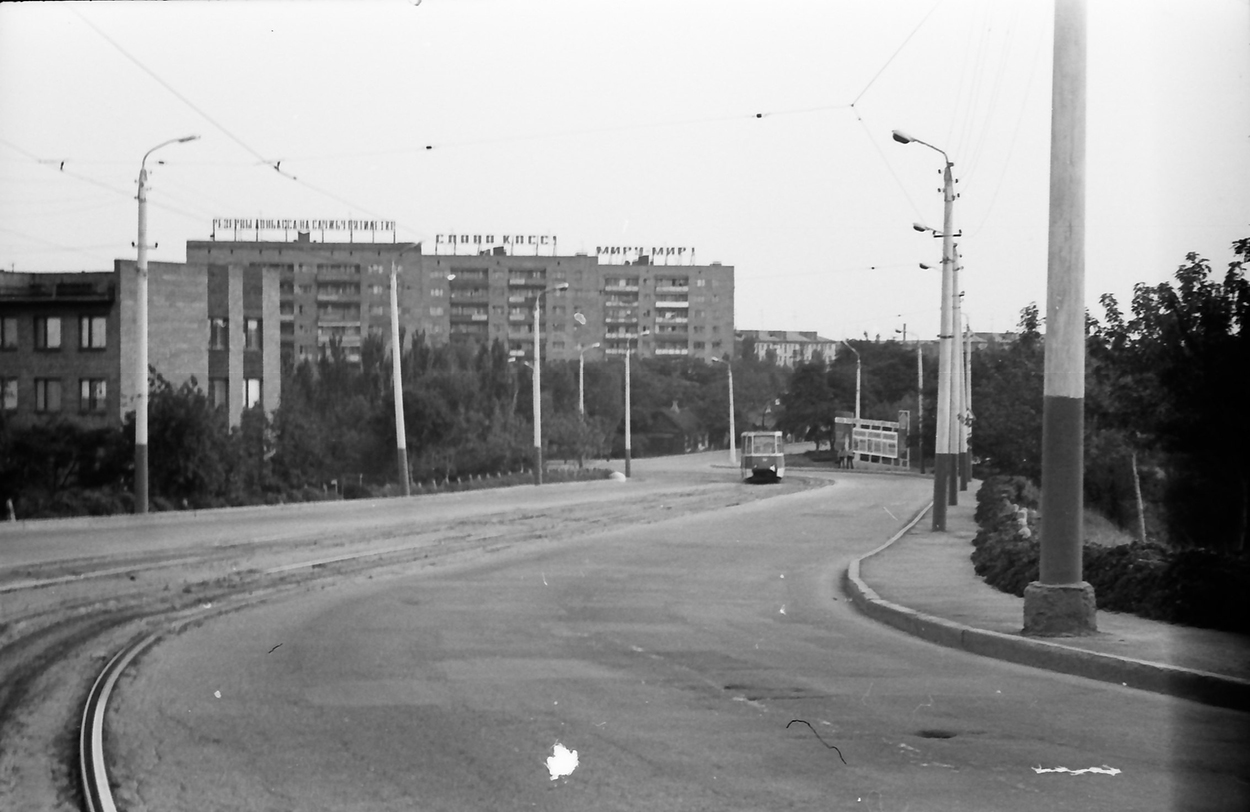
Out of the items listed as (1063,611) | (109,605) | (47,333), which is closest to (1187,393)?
(1063,611)

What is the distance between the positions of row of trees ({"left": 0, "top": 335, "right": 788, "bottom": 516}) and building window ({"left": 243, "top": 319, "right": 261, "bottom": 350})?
2979 mm

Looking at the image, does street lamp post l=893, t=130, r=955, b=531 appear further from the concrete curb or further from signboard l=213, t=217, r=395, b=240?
signboard l=213, t=217, r=395, b=240

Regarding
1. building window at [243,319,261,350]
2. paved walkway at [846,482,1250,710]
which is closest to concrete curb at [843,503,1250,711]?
paved walkway at [846,482,1250,710]

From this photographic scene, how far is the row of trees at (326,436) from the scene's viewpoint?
41.2 m

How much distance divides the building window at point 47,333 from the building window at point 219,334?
9646 millimetres

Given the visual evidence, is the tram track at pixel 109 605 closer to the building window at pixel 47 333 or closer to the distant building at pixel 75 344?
the distant building at pixel 75 344

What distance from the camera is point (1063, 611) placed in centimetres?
1180

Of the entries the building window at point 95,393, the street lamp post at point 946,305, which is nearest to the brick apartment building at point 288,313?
the building window at point 95,393

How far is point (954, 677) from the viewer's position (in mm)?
10539

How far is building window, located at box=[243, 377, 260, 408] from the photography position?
218ft

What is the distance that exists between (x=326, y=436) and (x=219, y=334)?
39.1 feet

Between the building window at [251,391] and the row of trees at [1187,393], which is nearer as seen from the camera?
the row of trees at [1187,393]

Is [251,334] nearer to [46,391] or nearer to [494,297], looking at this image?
[46,391]

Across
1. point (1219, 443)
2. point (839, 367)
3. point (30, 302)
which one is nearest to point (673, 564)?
point (1219, 443)
